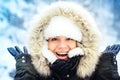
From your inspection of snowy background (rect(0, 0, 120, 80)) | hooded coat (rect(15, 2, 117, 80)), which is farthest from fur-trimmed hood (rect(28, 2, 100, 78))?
snowy background (rect(0, 0, 120, 80))

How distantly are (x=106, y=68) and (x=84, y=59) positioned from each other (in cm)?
10

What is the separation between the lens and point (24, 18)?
3.73 meters

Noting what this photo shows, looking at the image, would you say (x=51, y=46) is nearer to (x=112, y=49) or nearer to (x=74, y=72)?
(x=74, y=72)

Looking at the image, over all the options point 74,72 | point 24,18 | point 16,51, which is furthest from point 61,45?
point 24,18

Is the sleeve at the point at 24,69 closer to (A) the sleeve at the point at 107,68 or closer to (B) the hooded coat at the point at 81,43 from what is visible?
(B) the hooded coat at the point at 81,43

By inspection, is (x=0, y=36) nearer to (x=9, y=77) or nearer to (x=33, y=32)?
(x=9, y=77)

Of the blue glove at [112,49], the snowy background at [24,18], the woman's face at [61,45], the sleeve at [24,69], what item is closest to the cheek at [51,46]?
the woman's face at [61,45]

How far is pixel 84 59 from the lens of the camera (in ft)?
10.5

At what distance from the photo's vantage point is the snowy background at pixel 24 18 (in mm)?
3680

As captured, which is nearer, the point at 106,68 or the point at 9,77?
the point at 106,68

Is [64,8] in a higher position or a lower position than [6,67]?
higher

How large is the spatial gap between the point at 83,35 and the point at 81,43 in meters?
0.04

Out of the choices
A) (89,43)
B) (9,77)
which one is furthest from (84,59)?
(9,77)

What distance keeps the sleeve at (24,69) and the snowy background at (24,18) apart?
416 mm
